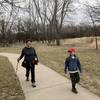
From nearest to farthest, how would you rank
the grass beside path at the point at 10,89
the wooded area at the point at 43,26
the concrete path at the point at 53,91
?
the concrete path at the point at 53,91 → the grass beside path at the point at 10,89 → the wooded area at the point at 43,26

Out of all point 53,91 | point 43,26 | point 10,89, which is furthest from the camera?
point 43,26

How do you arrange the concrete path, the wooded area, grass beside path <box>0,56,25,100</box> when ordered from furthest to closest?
1. the wooded area
2. grass beside path <box>0,56,25,100</box>
3. the concrete path

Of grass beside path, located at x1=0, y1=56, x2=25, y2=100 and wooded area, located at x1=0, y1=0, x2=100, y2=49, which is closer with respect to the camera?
grass beside path, located at x1=0, y1=56, x2=25, y2=100

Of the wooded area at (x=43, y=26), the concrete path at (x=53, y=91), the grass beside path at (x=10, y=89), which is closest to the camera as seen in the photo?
the concrete path at (x=53, y=91)

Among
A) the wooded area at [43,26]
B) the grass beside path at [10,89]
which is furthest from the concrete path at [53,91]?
the wooded area at [43,26]

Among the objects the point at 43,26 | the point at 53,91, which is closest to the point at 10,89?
the point at 53,91

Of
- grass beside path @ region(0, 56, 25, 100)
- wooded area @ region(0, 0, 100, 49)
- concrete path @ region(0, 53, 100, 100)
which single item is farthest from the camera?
wooded area @ region(0, 0, 100, 49)

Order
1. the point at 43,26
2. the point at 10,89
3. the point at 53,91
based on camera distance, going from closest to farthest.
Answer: the point at 53,91, the point at 10,89, the point at 43,26

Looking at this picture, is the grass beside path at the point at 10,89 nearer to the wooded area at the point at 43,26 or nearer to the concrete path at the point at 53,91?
the concrete path at the point at 53,91

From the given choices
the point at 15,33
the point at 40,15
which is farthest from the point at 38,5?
the point at 15,33

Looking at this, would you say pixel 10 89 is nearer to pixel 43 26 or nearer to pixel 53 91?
pixel 53 91

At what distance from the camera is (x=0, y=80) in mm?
11289

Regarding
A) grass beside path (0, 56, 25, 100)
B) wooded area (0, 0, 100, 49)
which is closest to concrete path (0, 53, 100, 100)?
grass beside path (0, 56, 25, 100)

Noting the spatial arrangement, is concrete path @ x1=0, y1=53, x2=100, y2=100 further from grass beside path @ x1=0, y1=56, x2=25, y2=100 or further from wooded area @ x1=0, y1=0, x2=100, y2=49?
wooded area @ x1=0, y1=0, x2=100, y2=49
